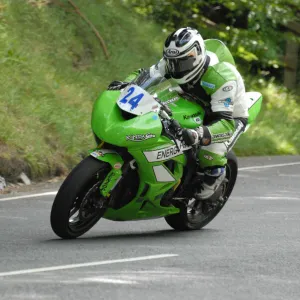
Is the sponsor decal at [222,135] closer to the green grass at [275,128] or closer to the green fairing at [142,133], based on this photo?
the green fairing at [142,133]

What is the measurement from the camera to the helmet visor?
29.5ft

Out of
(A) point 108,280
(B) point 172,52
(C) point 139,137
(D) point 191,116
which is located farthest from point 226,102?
(A) point 108,280

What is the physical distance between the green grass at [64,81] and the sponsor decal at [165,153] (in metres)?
4.55

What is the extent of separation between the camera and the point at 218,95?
360 inches

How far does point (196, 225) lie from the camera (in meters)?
10.0

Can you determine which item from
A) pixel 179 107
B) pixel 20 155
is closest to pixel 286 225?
pixel 179 107

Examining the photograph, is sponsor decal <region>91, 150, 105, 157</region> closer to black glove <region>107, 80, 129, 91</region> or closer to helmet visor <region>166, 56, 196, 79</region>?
black glove <region>107, 80, 129, 91</region>

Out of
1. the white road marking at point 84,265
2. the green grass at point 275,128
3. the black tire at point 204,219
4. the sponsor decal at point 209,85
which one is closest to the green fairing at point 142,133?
the sponsor decal at point 209,85

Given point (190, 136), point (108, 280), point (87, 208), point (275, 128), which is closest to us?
point (108, 280)

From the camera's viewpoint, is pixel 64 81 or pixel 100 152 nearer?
pixel 100 152

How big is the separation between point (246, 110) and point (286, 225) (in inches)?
51.0

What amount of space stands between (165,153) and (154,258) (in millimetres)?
1177

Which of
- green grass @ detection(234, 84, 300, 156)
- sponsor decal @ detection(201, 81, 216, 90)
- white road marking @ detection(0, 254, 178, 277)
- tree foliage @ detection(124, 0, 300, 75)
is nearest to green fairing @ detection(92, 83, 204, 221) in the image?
sponsor decal @ detection(201, 81, 216, 90)

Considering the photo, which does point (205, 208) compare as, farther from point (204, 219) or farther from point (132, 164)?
point (132, 164)
